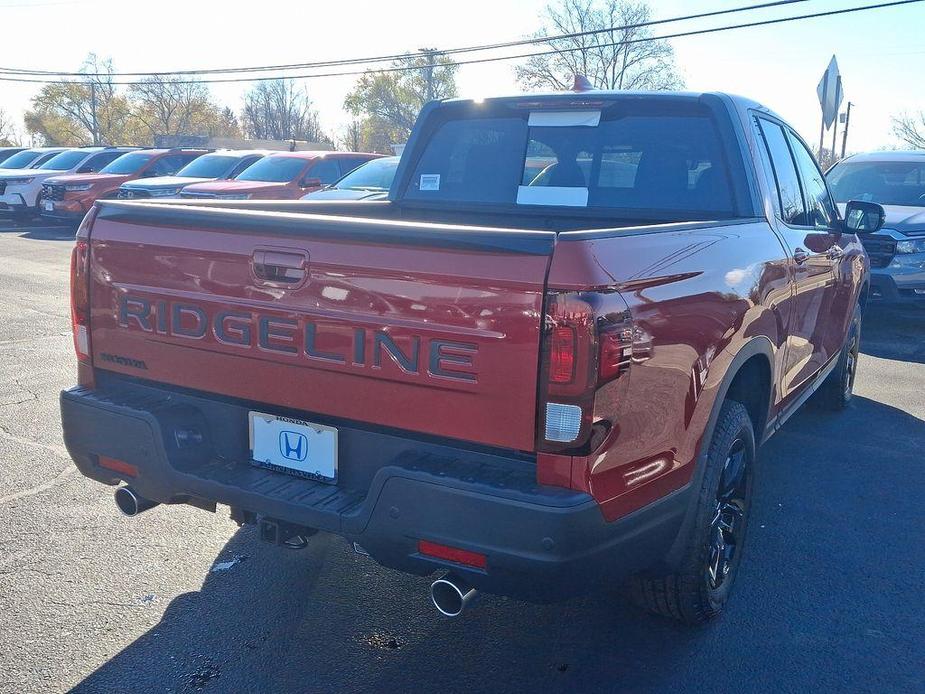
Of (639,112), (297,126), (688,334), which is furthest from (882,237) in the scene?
(297,126)

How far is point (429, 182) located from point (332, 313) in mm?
2071

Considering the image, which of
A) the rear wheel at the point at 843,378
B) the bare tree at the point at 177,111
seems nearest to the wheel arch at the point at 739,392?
the rear wheel at the point at 843,378

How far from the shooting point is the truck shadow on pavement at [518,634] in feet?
9.78

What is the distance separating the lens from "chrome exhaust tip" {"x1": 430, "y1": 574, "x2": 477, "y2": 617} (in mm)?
2576

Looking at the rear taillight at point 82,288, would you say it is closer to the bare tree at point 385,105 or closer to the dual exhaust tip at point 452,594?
the dual exhaust tip at point 452,594

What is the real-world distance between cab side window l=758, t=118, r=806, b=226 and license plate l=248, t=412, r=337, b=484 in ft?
8.13

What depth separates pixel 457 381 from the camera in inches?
98.3

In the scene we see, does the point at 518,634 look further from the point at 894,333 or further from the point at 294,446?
the point at 894,333

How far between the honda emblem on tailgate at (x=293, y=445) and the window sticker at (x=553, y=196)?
1.92 metres

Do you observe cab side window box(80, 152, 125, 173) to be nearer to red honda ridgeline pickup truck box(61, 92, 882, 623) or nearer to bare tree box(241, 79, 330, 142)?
red honda ridgeline pickup truck box(61, 92, 882, 623)

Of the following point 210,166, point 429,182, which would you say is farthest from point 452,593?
point 210,166

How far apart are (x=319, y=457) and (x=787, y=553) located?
237 centimetres

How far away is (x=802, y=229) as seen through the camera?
4.32 meters

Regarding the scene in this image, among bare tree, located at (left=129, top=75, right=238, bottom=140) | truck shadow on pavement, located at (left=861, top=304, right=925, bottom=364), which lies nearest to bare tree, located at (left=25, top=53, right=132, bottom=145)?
bare tree, located at (left=129, top=75, right=238, bottom=140)
